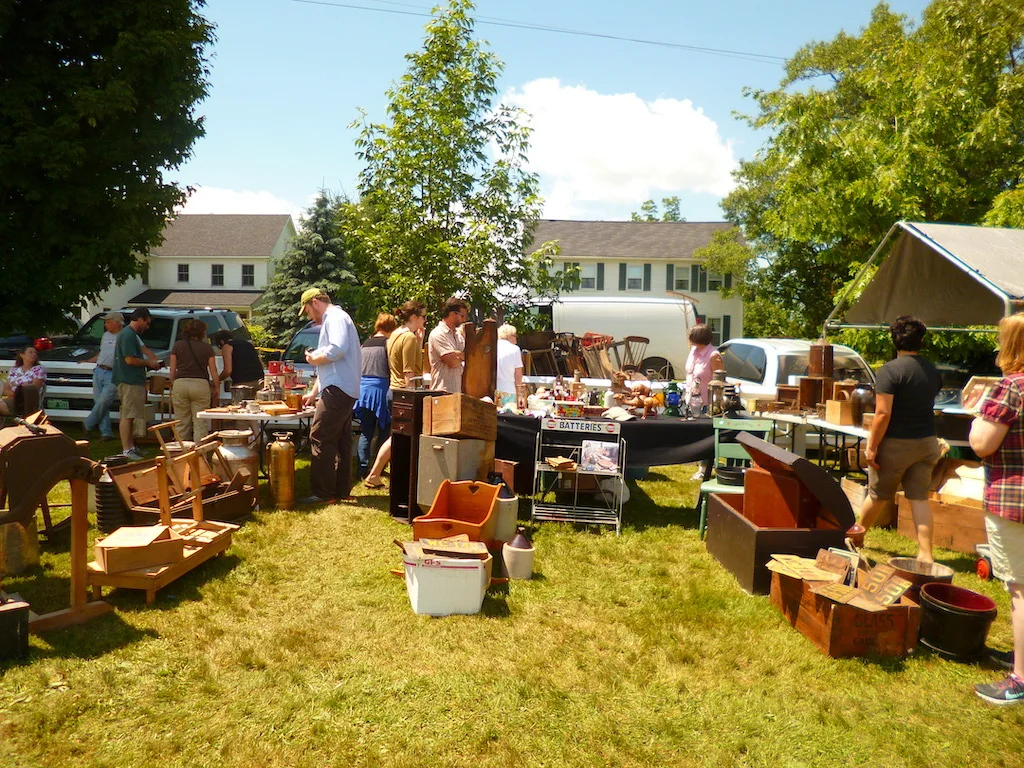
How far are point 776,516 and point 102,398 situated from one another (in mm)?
8880

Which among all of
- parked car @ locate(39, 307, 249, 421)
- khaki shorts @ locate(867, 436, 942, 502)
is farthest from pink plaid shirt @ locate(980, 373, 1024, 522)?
parked car @ locate(39, 307, 249, 421)

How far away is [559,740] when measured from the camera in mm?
3365

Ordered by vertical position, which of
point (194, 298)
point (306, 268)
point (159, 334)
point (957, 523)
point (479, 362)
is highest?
point (306, 268)

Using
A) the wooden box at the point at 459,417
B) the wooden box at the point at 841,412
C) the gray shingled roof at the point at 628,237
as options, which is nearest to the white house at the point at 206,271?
the gray shingled roof at the point at 628,237

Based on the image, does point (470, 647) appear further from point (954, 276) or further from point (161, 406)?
point (161, 406)


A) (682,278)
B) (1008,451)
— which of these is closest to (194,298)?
(682,278)

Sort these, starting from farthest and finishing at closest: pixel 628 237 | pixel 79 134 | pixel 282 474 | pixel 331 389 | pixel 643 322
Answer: pixel 628 237, pixel 643 322, pixel 79 134, pixel 282 474, pixel 331 389

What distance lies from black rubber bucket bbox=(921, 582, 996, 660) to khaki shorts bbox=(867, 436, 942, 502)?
1198mm

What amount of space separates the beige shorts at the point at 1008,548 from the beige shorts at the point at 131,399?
8.47 meters

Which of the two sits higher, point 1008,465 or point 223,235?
point 223,235

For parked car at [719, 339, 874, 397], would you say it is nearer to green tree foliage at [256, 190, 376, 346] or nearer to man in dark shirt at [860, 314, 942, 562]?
man in dark shirt at [860, 314, 942, 562]

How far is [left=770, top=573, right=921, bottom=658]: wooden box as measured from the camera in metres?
4.20

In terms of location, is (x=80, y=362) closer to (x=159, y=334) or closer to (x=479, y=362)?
(x=159, y=334)

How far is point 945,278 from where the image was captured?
8.76 meters
